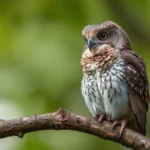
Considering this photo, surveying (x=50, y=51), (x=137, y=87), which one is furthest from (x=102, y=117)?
(x=50, y=51)

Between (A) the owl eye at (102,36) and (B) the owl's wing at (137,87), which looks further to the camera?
(A) the owl eye at (102,36)

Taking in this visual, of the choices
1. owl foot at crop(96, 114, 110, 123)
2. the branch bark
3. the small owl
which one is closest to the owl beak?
the small owl

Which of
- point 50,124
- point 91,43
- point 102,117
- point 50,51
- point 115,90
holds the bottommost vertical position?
point 50,124

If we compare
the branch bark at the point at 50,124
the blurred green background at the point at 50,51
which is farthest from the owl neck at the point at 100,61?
the branch bark at the point at 50,124

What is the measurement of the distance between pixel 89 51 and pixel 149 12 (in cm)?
103

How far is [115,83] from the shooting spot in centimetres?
703

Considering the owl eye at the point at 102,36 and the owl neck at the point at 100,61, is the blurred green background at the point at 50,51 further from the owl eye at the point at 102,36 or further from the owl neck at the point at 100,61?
the owl neck at the point at 100,61

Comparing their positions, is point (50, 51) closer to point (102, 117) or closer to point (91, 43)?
point (91, 43)

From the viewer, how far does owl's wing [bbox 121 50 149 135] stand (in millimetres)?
7078

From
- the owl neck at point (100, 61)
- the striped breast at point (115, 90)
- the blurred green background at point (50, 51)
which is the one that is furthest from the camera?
the blurred green background at point (50, 51)

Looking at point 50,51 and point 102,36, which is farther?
point 50,51

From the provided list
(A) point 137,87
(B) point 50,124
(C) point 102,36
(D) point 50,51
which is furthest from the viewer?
(D) point 50,51

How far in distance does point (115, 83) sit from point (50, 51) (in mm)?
1284

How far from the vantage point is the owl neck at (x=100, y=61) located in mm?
7191
